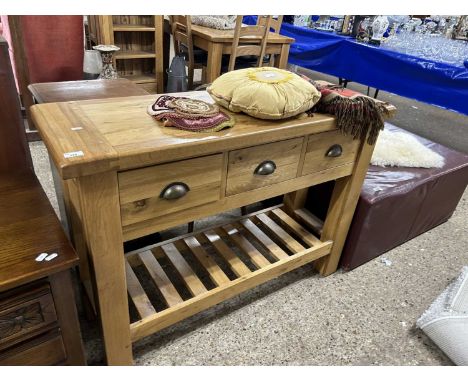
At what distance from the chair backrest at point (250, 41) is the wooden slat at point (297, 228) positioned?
1.66 metres

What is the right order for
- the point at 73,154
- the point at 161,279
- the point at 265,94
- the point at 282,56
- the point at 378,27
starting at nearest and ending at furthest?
the point at 73,154 < the point at 265,94 < the point at 161,279 < the point at 378,27 < the point at 282,56

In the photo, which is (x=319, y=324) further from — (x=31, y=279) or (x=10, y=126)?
(x=10, y=126)

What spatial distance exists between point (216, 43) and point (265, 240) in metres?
A: 1.94

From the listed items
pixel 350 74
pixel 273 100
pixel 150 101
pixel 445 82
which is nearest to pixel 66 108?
pixel 150 101

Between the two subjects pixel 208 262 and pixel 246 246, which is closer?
pixel 208 262

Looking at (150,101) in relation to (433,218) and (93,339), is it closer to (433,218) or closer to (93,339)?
(93,339)

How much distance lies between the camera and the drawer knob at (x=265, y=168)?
1015 mm

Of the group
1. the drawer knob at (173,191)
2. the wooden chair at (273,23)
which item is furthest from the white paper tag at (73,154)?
the wooden chair at (273,23)

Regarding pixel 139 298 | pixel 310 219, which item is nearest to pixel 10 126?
pixel 139 298

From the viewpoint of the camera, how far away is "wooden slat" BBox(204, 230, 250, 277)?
4.42 ft

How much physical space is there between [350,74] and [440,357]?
237 centimetres

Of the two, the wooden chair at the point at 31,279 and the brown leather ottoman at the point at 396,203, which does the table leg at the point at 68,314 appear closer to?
the wooden chair at the point at 31,279

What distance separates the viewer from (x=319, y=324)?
4.43 ft

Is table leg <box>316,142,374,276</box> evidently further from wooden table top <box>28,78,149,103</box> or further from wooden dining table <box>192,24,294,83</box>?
wooden dining table <box>192,24,294,83</box>
